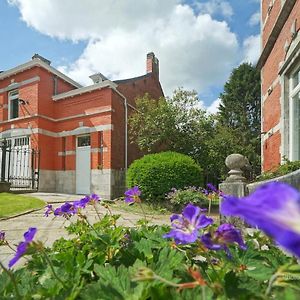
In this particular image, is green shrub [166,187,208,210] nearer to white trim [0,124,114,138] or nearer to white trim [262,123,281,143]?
white trim [262,123,281,143]

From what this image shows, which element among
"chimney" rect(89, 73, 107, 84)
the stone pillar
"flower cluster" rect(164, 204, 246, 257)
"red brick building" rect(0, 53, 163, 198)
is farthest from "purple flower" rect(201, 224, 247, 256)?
"chimney" rect(89, 73, 107, 84)

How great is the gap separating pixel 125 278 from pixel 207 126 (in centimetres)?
1604

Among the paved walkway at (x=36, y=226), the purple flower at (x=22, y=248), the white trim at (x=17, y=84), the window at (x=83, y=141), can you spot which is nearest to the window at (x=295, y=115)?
the paved walkway at (x=36, y=226)

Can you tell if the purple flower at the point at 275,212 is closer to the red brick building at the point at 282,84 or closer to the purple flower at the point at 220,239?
the purple flower at the point at 220,239

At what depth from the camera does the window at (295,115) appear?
7676mm

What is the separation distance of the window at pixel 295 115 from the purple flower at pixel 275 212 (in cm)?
791

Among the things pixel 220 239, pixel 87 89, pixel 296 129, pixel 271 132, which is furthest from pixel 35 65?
pixel 220 239

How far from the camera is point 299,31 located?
7027mm

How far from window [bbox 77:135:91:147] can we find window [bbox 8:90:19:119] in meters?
4.30

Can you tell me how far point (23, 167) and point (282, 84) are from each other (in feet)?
44.5

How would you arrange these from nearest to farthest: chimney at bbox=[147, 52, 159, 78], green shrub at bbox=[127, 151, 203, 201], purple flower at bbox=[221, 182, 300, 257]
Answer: purple flower at bbox=[221, 182, 300, 257]
green shrub at bbox=[127, 151, 203, 201]
chimney at bbox=[147, 52, 159, 78]

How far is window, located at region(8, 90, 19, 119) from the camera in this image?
18.0m

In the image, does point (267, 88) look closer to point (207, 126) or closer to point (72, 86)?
point (207, 126)

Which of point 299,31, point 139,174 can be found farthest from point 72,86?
point 299,31
